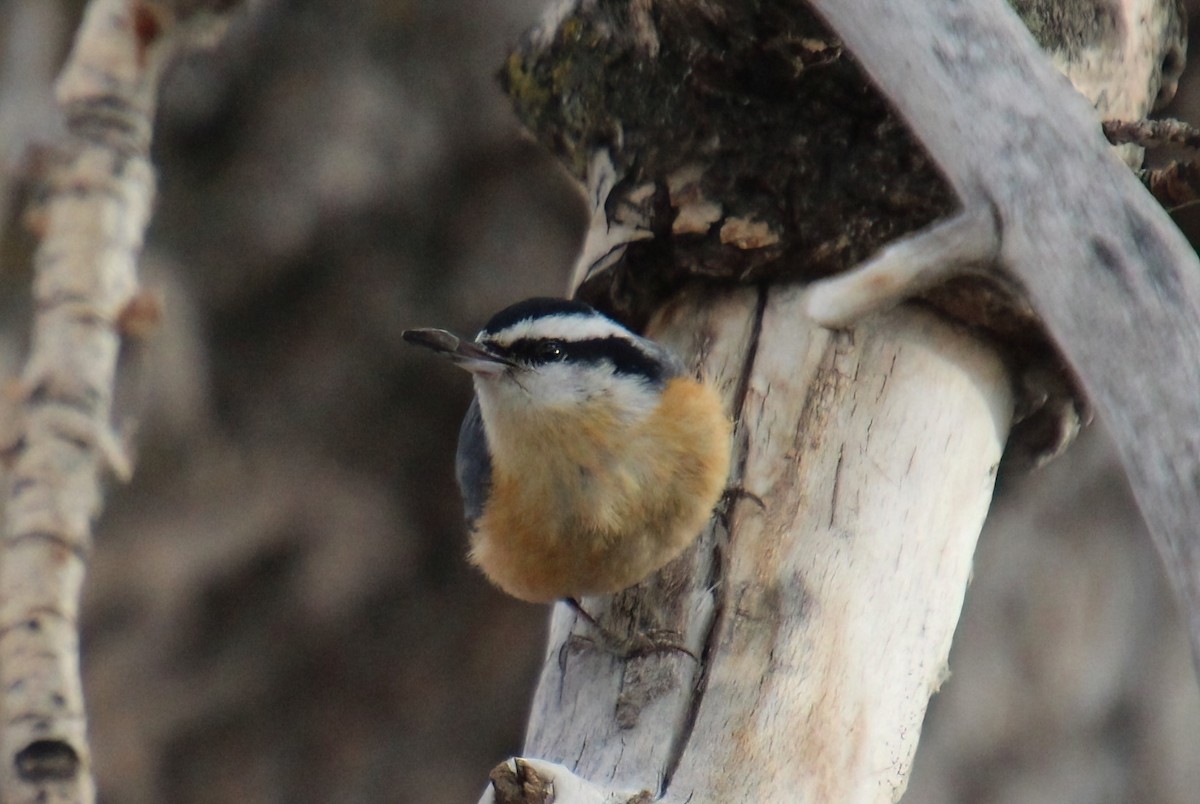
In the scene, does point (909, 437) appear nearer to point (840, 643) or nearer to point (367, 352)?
point (840, 643)

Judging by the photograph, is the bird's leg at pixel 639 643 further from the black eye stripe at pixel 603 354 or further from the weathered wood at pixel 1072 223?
the weathered wood at pixel 1072 223

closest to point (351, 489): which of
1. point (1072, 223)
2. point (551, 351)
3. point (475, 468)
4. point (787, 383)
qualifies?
point (475, 468)

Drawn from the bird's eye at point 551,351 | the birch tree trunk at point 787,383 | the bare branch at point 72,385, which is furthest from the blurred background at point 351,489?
the bird's eye at point 551,351

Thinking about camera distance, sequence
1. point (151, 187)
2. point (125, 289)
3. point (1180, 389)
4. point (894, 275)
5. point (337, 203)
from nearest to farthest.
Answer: point (1180, 389) < point (894, 275) < point (125, 289) < point (151, 187) < point (337, 203)

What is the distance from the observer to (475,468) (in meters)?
2.47

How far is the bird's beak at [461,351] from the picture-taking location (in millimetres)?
2207

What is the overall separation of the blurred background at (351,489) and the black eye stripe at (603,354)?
2.26 metres

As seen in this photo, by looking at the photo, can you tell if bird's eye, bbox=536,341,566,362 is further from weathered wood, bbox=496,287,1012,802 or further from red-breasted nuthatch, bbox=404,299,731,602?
weathered wood, bbox=496,287,1012,802

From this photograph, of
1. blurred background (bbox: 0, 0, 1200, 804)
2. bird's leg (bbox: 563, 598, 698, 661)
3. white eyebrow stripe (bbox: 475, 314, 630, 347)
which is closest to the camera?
bird's leg (bbox: 563, 598, 698, 661)

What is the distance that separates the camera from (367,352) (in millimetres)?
4637

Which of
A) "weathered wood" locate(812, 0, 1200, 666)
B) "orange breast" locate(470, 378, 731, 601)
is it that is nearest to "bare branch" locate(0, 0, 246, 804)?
"orange breast" locate(470, 378, 731, 601)

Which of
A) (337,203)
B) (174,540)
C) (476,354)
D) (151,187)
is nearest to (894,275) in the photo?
(476,354)

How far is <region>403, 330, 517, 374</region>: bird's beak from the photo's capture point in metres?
2.21

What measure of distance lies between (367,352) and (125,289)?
213cm
